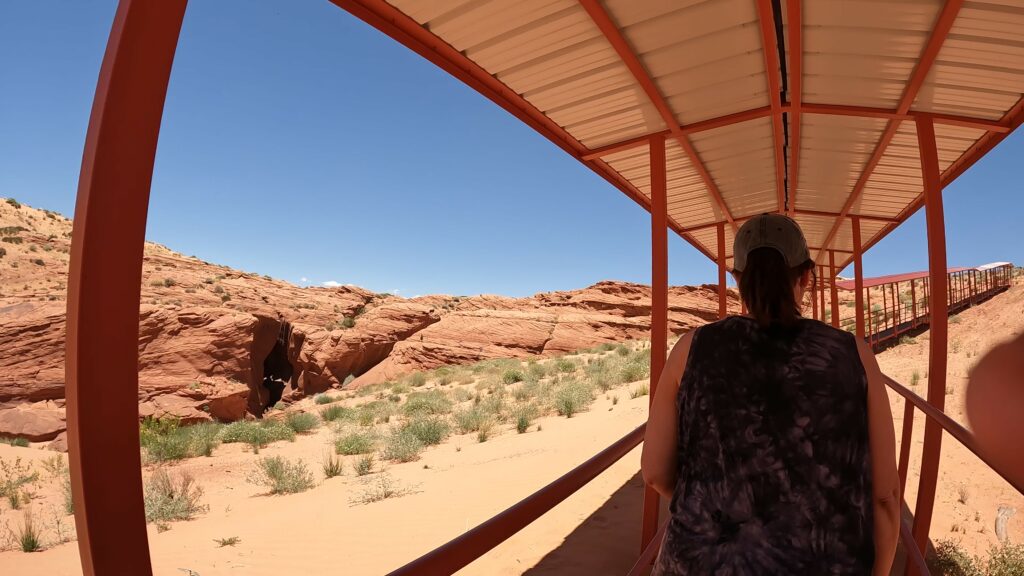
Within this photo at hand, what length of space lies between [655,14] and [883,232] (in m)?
6.77

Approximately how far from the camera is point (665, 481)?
1437 mm

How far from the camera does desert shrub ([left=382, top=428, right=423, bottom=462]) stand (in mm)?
10203

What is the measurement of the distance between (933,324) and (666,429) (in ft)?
12.8

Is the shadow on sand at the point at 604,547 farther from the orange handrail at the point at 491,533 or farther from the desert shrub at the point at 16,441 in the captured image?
the desert shrub at the point at 16,441

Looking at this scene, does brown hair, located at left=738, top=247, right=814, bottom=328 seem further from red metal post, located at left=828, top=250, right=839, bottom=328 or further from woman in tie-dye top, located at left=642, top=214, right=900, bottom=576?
red metal post, located at left=828, top=250, right=839, bottom=328

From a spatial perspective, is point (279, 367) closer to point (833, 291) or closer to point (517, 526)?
point (833, 291)

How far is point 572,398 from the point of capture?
14141mm

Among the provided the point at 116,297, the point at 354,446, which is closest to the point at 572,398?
the point at 354,446

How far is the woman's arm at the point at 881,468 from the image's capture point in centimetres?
128

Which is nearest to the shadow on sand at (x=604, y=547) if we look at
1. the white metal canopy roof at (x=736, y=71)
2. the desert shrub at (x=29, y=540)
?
the white metal canopy roof at (x=736, y=71)

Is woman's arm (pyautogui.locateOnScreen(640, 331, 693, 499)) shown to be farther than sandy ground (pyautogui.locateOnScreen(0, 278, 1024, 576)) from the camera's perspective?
No

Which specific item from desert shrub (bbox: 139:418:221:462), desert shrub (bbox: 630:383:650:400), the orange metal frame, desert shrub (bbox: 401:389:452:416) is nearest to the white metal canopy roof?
the orange metal frame

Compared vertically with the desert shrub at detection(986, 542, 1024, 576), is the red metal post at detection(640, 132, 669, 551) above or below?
above

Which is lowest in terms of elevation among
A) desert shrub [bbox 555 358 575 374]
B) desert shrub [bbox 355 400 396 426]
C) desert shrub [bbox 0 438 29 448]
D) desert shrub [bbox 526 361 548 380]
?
desert shrub [bbox 0 438 29 448]
